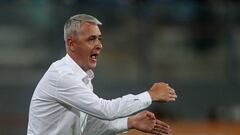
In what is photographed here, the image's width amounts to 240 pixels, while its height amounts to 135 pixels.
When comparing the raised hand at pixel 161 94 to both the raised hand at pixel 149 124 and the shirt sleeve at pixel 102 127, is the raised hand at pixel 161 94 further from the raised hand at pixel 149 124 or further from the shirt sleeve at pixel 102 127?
the shirt sleeve at pixel 102 127

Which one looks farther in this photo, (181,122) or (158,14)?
(158,14)

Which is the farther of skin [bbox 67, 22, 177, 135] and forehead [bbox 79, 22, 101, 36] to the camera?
forehead [bbox 79, 22, 101, 36]

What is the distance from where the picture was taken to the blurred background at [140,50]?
10.7 meters

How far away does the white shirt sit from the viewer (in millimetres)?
5453

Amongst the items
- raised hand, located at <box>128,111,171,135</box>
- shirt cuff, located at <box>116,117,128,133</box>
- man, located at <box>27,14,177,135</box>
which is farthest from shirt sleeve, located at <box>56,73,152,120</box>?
shirt cuff, located at <box>116,117,128,133</box>

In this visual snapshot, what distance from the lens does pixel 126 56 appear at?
1078 centimetres

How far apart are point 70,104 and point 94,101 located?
0.20m

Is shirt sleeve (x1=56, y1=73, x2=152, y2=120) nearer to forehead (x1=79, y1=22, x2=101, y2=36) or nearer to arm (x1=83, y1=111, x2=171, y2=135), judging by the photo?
arm (x1=83, y1=111, x2=171, y2=135)

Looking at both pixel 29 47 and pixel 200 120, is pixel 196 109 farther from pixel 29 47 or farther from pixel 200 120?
pixel 29 47

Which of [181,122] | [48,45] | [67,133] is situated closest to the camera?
[67,133]

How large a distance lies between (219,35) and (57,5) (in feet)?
6.68

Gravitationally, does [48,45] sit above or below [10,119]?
above

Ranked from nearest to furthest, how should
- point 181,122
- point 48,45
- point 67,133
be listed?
1. point 67,133
2. point 181,122
3. point 48,45

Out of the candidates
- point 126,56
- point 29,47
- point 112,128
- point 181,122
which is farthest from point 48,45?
point 112,128
